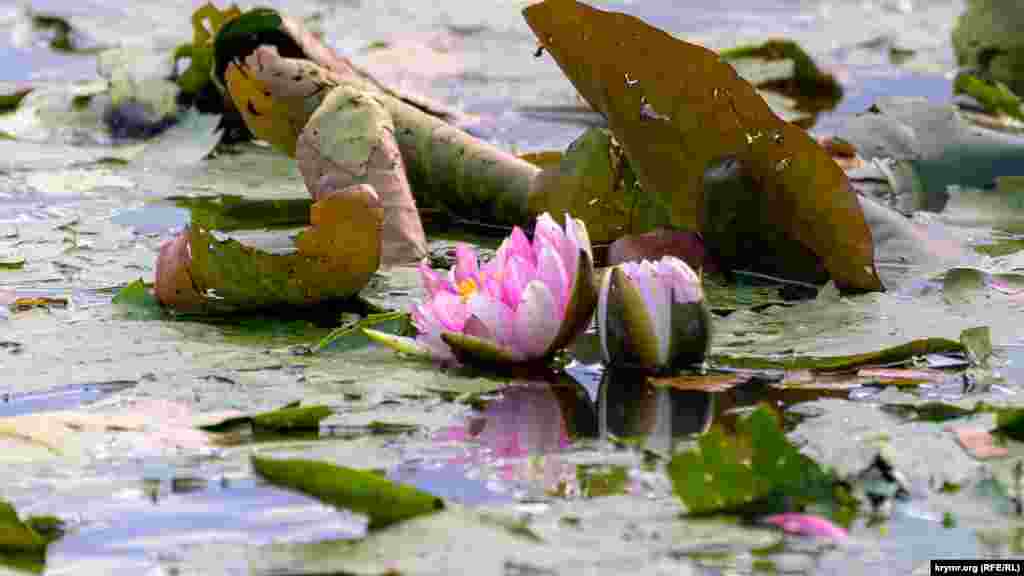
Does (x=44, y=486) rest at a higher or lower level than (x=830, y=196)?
lower

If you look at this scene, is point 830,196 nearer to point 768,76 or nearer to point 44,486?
point 44,486

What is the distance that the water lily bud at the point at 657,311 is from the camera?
6.84 feet

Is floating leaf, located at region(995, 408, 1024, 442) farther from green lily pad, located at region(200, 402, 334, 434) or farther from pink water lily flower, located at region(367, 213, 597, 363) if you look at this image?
green lily pad, located at region(200, 402, 334, 434)

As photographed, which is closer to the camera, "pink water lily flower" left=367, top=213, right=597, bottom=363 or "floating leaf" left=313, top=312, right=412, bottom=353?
"pink water lily flower" left=367, top=213, right=597, bottom=363

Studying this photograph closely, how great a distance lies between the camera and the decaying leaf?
7.79ft

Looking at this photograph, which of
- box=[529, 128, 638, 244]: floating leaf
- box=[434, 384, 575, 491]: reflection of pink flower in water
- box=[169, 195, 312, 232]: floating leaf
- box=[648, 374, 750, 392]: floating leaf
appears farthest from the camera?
box=[169, 195, 312, 232]: floating leaf

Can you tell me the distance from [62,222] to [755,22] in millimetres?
3643

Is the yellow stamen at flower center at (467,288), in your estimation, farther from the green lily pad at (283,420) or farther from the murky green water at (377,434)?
the green lily pad at (283,420)

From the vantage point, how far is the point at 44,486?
170 cm

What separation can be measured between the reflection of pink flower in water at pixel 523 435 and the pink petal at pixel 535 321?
5 centimetres

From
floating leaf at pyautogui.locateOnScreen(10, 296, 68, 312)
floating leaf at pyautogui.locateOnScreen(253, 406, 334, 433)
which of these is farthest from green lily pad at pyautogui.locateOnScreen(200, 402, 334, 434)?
floating leaf at pyautogui.locateOnScreen(10, 296, 68, 312)

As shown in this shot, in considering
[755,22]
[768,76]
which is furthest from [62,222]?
[755,22]

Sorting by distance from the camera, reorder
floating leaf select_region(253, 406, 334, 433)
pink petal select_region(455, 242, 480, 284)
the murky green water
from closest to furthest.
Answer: the murky green water, floating leaf select_region(253, 406, 334, 433), pink petal select_region(455, 242, 480, 284)

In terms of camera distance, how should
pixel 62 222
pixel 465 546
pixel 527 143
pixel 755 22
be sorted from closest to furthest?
pixel 465 546, pixel 62 222, pixel 527 143, pixel 755 22
